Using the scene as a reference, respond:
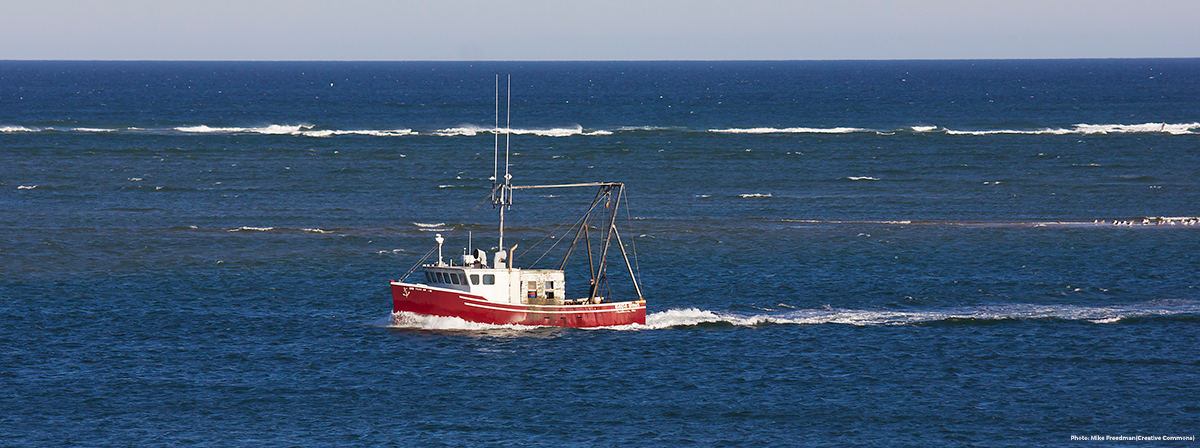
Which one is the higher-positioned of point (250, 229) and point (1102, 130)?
point (1102, 130)

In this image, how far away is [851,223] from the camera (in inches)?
3570

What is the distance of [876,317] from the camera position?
60500 millimetres

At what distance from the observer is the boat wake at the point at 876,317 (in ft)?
190

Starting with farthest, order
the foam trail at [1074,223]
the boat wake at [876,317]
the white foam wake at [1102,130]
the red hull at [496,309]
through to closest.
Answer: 1. the white foam wake at [1102,130]
2. the foam trail at [1074,223]
3. the boat wake at [876,317]
4. the red hull at [496,309]

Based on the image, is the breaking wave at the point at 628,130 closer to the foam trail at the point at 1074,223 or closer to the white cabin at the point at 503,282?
the foam trail at the point at 1074,223

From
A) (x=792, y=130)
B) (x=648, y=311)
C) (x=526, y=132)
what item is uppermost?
(x=792, y=130)

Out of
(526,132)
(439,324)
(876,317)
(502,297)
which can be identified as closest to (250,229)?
(439,324)

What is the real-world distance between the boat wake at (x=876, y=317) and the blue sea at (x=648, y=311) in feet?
0.73

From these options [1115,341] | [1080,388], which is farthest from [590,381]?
[1115,341]

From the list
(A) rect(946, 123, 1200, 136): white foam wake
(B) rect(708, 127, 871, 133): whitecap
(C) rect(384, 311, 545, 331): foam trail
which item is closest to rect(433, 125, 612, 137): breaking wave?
(B) rect(708, 127, 871, 133): whitecap

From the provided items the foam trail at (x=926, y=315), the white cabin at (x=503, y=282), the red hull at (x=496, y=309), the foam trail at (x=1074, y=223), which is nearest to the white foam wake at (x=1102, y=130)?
the foam trail at (x=1074, y=223)

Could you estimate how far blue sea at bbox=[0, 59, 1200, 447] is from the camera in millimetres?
45156

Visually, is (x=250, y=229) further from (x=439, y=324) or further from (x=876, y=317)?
(x=876, y=317)

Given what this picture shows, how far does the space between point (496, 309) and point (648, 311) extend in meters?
8.83
